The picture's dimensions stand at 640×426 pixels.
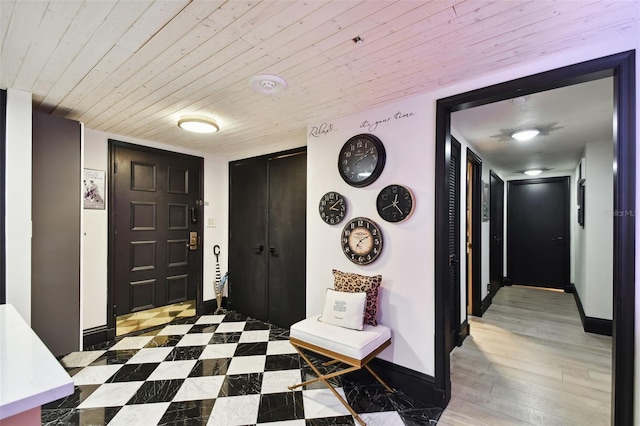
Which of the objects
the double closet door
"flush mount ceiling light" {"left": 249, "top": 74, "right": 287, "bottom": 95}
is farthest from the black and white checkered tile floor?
"flush mount ceiling light" {"left": 249, "top": 74, "right": 287, "bottom": 95}

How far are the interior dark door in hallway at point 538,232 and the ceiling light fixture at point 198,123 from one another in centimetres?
636

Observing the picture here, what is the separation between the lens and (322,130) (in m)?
2.85

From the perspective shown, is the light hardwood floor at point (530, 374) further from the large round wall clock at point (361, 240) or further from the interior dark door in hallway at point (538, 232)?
the interior dark door in hallway at point (538, 232)

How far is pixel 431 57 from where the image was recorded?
5.68ft

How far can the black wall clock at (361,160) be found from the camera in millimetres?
2422

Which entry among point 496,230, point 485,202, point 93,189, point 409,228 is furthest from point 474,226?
point 93,189

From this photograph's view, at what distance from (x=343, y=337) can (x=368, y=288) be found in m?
0.45

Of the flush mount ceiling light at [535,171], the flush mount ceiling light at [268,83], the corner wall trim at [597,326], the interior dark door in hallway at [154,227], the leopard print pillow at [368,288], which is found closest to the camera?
the flush mount ceiling light at [268,83]

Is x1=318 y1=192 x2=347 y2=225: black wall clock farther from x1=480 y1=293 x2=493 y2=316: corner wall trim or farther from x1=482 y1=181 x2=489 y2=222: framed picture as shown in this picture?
x1=480 y1=293 x2=493 y2=316: corner wall trim

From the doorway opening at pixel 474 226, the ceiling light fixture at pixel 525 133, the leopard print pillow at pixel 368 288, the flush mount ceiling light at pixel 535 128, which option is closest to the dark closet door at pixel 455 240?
the flush mount ceiling light at pixel 535 128

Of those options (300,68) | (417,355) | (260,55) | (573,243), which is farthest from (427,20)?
(573,243)

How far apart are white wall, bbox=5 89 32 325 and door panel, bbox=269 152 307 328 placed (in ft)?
7.26

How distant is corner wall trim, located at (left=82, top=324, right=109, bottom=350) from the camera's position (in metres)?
3.05

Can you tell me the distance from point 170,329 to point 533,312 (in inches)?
204
